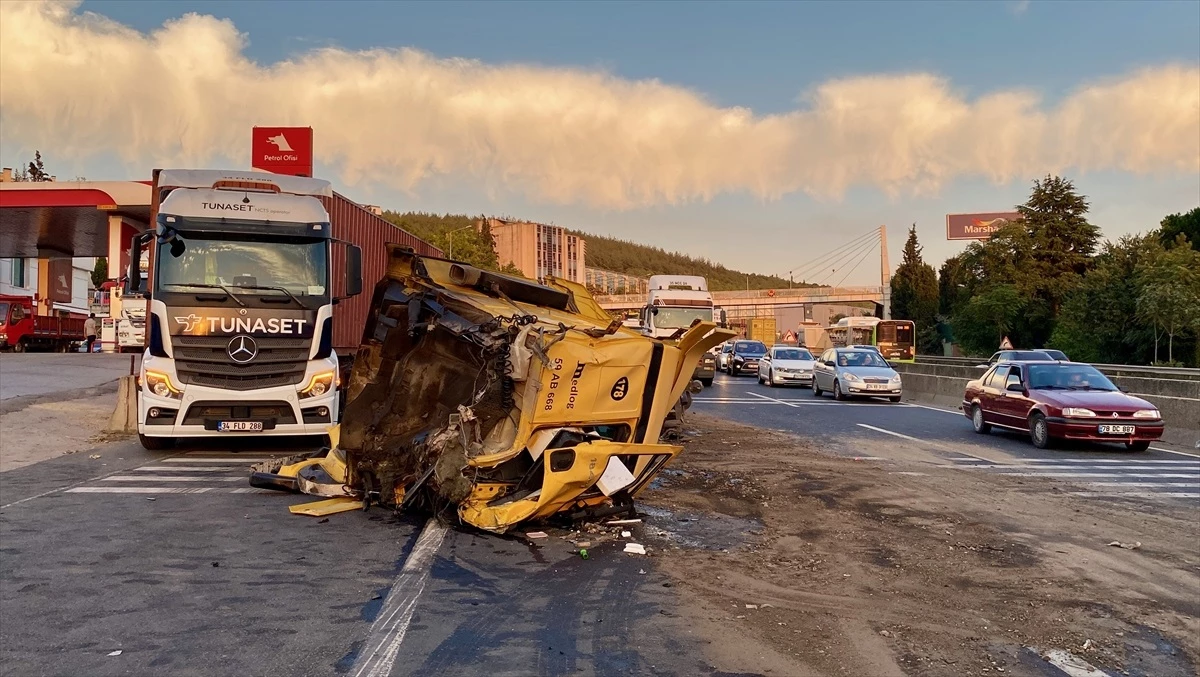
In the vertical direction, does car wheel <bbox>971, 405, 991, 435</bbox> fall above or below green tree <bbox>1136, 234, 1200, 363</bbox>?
below

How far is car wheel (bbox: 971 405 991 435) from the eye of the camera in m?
16.1

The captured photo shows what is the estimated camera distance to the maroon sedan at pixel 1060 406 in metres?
13.4

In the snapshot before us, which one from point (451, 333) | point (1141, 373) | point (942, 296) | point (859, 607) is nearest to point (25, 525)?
point (451, 333)

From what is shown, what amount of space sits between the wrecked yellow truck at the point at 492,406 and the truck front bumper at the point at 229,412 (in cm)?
187

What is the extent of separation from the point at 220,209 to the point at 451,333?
525 centimetres

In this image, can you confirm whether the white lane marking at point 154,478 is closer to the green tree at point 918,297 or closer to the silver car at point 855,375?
the silver car at point 855,375

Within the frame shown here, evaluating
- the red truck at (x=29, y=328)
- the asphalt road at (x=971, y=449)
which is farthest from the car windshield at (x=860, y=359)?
the red truck at (x=29, y=328)

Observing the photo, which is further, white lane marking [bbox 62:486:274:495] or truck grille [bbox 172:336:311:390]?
truck grille [bbox 172:336:311:390]

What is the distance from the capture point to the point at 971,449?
13688 millimetres

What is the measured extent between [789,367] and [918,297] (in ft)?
→ 189

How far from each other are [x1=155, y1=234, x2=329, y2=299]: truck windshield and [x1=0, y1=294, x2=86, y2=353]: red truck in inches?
1295

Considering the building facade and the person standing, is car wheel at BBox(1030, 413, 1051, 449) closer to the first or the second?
the person standing

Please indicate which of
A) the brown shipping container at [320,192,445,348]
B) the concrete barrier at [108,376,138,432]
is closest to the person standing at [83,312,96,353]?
the brown shipping container at [320,192,445,348]

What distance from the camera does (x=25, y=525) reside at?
7.14 m
